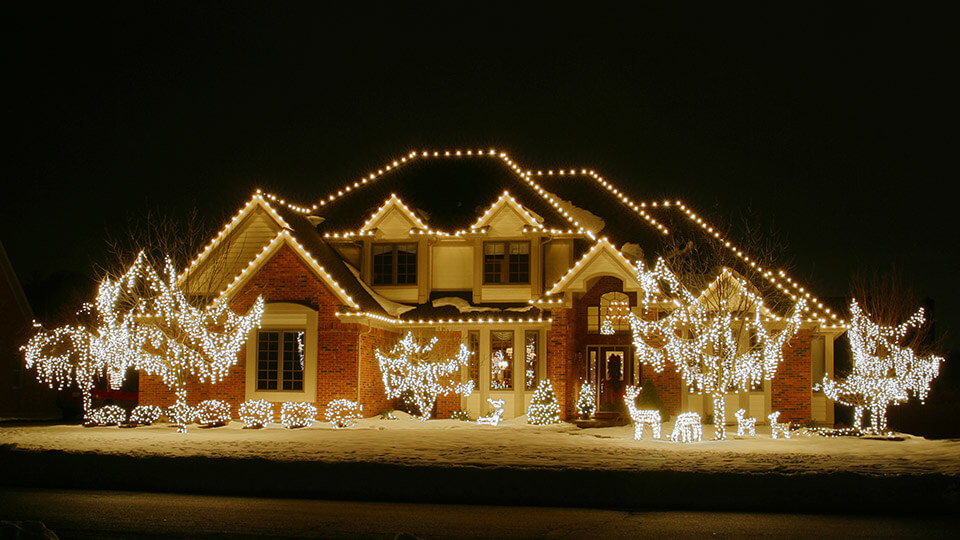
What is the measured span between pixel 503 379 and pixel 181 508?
43.6 feet

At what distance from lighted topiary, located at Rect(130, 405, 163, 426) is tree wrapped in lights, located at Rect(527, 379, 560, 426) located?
8.99 m

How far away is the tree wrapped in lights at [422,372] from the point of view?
23.1 m

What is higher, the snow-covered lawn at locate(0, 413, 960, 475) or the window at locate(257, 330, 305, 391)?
the window at locate(257, 330, 305, 391)

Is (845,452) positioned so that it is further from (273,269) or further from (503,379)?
(273,269)

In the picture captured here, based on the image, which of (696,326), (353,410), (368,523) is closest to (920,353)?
(696,326)

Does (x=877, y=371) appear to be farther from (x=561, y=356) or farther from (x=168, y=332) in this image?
(x=168, y=332)

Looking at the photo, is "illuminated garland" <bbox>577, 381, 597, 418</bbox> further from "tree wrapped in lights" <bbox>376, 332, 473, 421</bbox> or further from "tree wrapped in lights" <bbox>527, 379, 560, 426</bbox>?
"tree wrapped in lights" <bbox>376, 332, 473, 421</bbox>

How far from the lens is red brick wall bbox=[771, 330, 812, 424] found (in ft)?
73.7

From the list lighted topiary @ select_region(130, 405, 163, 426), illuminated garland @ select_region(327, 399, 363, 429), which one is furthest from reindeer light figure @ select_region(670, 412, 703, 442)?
lighted topiary @ select_region(130, 405, 163, 426)

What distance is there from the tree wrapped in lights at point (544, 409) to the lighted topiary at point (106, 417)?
9735 mm

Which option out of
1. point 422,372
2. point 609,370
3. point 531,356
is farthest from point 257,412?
point 609,370

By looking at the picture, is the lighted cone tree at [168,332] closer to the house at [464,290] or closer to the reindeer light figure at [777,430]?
the house at [464,290]

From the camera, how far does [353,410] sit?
21.5 m

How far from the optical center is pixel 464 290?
25.5m
